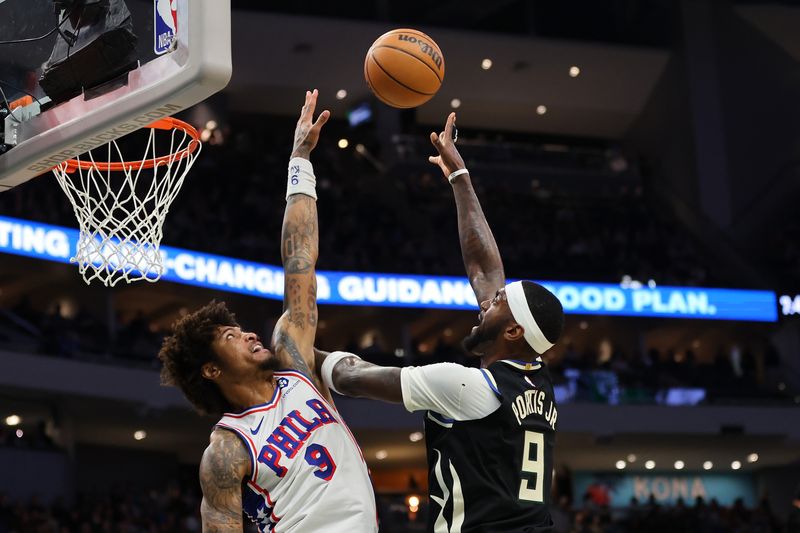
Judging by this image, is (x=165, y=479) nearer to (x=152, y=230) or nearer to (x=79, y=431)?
(x=79, y=431)

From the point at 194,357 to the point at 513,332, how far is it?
1.13 metres

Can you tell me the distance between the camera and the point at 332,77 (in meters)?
25.0

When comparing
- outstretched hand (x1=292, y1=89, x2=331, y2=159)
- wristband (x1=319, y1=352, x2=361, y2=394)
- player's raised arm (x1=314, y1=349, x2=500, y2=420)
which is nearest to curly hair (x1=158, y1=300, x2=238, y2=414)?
wristband (x1=319, y1=352, x2=361, y2=394)

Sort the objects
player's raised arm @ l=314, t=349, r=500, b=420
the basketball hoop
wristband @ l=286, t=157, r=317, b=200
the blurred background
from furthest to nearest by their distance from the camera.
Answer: the blurred background → the basketball hoop → wristband @ l=286, t=157, r=317, b=200 → player's raised arm @ l=314, t=349, r=500, b=420

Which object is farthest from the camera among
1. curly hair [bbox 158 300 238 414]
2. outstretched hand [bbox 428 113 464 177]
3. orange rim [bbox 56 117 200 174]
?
orange rim [bbox 56 117 200 174]

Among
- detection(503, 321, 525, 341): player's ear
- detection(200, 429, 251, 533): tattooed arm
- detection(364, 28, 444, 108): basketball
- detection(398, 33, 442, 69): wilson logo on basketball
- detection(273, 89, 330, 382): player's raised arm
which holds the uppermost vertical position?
detection(398, 33, 442, 69): wilson logo on basketball

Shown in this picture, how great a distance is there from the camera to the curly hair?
408cm

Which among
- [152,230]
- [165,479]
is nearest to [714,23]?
[165,479]

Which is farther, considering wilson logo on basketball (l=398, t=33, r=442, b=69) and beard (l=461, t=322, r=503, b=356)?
wilson logo on basketball (l=398, t=33, r=442, b=69)

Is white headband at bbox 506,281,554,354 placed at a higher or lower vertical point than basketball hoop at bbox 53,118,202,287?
lower

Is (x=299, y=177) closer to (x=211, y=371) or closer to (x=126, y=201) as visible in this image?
(x=211, y=371)

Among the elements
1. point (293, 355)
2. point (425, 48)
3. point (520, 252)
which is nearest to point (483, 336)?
point (293, 355)

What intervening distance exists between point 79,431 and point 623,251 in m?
11.4

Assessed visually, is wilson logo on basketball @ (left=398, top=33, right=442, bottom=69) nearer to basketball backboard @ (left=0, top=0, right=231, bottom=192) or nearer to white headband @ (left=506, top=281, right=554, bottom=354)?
basketball backboard @ (left=0, top=0, right=231, bottom=192)
